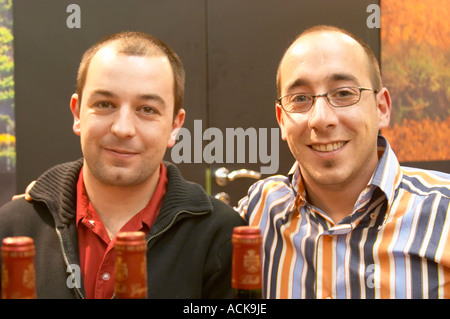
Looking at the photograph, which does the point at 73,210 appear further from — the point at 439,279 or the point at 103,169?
the point at 439,279


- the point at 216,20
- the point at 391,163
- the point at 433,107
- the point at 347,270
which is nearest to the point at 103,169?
the point at 347,270

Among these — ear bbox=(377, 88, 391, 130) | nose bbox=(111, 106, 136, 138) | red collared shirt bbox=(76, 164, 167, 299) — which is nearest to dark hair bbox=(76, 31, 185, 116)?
nose bbox=(111, 106, 136, 138)

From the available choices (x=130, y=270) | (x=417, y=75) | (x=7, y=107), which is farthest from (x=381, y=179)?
(x=7, y=107)

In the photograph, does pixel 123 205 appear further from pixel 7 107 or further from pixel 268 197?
pixel 7 107

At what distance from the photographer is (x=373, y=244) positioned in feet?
4.15

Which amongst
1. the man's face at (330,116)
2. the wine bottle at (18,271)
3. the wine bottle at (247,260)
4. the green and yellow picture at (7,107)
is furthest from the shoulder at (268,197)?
the green and yellow picture at (7,107)

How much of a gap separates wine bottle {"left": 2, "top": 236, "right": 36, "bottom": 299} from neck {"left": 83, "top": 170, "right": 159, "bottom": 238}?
1.86 feet

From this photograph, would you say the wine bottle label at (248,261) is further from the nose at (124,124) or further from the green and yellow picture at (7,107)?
the green and yellow picture at (7,107)

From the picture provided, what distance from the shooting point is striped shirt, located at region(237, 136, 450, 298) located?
1218 millimetres

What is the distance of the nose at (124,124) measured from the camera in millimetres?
1212

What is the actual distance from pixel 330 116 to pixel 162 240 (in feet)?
1.74

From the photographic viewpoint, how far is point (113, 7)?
2355mm

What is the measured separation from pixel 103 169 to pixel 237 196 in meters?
1.26
